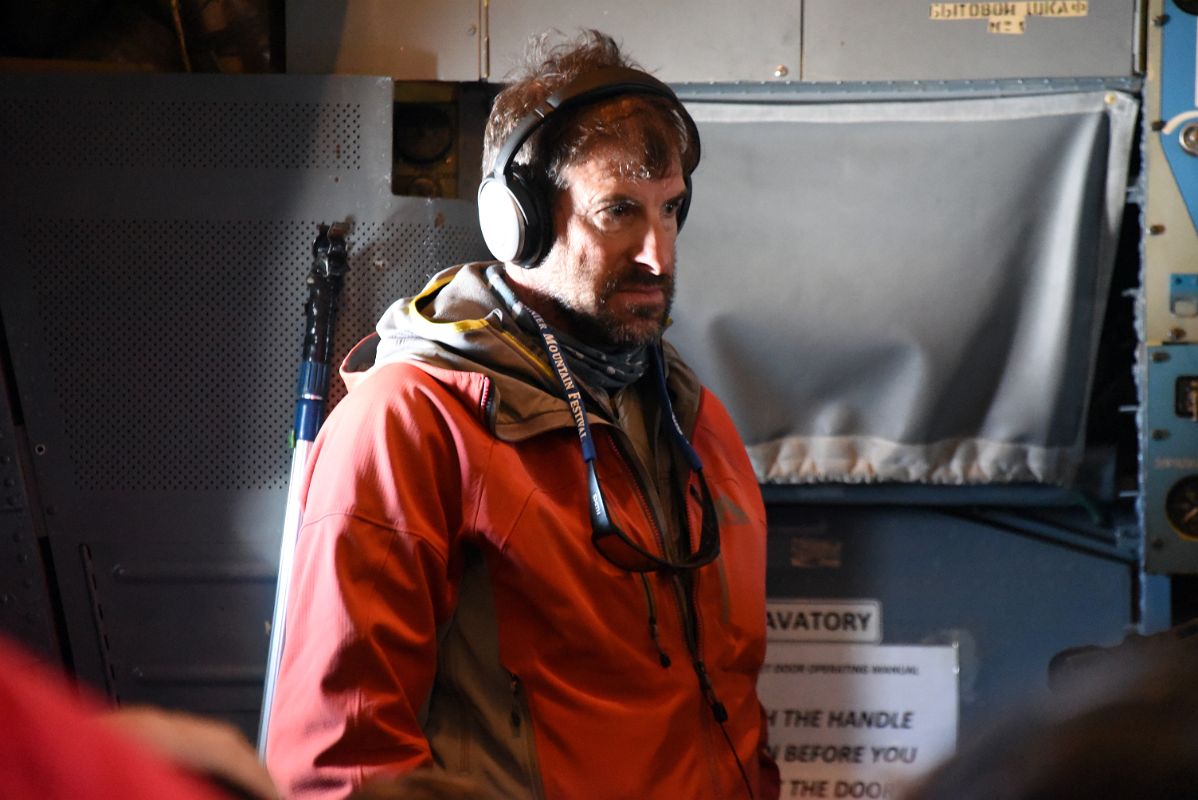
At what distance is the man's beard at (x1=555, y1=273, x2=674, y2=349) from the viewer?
205 cm

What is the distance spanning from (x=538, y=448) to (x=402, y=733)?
1.57ft

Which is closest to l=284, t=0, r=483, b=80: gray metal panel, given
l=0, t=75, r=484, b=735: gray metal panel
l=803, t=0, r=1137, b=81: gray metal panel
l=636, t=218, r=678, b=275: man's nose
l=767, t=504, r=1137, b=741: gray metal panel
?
l=0, t=75, r=484, b=735: gray metal panel

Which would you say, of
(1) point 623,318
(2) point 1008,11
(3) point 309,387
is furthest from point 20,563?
(2) point 1008,11

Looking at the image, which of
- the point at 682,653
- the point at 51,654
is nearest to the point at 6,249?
the point at 51,654

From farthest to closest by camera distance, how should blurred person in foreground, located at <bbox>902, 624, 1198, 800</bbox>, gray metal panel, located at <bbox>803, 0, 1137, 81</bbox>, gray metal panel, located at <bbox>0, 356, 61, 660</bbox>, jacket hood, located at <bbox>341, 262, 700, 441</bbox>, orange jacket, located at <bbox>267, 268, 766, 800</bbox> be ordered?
gray metal panel, located at <bbox>0, 356, 61, 660</bbox>
gray metal panel, located at <bbox>803, 0, 1137, 81</bbox>
jacket hood, located at <bbox>341, 262, 700, 441</bbox>
orange jacket, located at <bbox>267, 268, 766, 800</bbox>
blurred person in foreground, located at <bbox>902, 624, 1198, 800</bbox>

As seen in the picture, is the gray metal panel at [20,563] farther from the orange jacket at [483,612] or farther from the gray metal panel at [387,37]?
the orange jacket at [483,612]

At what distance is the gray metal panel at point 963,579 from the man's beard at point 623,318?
3.67 ft

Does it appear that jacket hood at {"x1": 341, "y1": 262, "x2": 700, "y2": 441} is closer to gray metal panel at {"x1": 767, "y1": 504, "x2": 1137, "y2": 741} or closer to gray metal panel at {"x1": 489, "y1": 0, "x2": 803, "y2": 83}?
gray metal panel at {"x1": 489, "y1": 0, "x2": 803, "y2": 83}

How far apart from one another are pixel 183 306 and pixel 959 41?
1968mm

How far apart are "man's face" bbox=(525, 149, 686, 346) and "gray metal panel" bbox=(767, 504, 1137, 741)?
1144 millimetres

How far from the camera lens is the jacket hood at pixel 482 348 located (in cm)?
186

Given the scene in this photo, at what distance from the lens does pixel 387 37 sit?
9.81 ft

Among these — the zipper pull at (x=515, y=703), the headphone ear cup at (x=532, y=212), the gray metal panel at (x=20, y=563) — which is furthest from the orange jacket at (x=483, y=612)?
the gray metal panel at (x=20, y=563)

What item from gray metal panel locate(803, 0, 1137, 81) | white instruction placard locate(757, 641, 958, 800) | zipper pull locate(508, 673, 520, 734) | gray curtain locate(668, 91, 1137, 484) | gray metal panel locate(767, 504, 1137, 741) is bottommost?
white instruction placard locate(757, 641, 958, 800)
